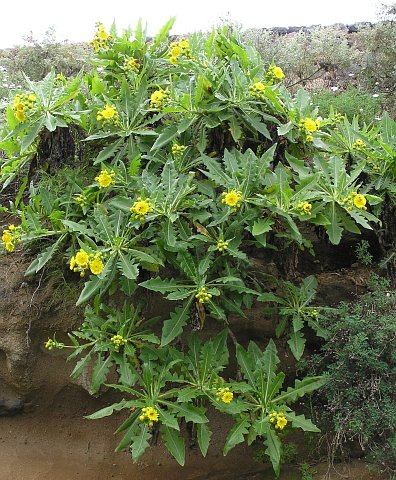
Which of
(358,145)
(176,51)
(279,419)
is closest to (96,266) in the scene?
(279,419)

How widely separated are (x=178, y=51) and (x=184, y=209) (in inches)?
42.6

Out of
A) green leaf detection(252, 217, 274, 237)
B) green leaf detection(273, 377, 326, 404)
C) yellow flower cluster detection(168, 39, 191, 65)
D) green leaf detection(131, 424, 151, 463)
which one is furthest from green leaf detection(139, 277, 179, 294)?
yellow flower cluster detection(168, 39, 191, 65)

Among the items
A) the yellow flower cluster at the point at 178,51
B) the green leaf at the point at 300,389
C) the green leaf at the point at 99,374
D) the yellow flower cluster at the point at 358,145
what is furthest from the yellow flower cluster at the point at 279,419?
the yellow flower cluster at the point at 178,51

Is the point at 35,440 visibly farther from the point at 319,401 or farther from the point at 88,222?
the point at 319,401

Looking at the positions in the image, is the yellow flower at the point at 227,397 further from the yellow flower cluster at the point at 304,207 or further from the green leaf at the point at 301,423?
the yellow flower cluster at the point at 304,207

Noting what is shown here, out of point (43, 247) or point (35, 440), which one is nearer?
point (43, 247)

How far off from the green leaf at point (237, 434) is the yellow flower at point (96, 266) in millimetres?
1092

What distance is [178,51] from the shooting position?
3.57 m

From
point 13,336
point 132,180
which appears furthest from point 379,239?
point 13,336

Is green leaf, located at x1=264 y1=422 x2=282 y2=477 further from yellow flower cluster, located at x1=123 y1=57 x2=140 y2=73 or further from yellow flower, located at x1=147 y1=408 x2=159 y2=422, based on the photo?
yellow flower cluster, located at x1=123 y1=57 x2=140 y2=73

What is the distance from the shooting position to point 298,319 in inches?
131

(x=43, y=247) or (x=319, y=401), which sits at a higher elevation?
(x=43, y=247)

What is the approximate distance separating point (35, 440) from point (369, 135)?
10.1ft

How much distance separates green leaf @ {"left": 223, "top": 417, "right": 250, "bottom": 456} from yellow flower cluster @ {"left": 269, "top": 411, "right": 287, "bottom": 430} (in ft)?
0.47
